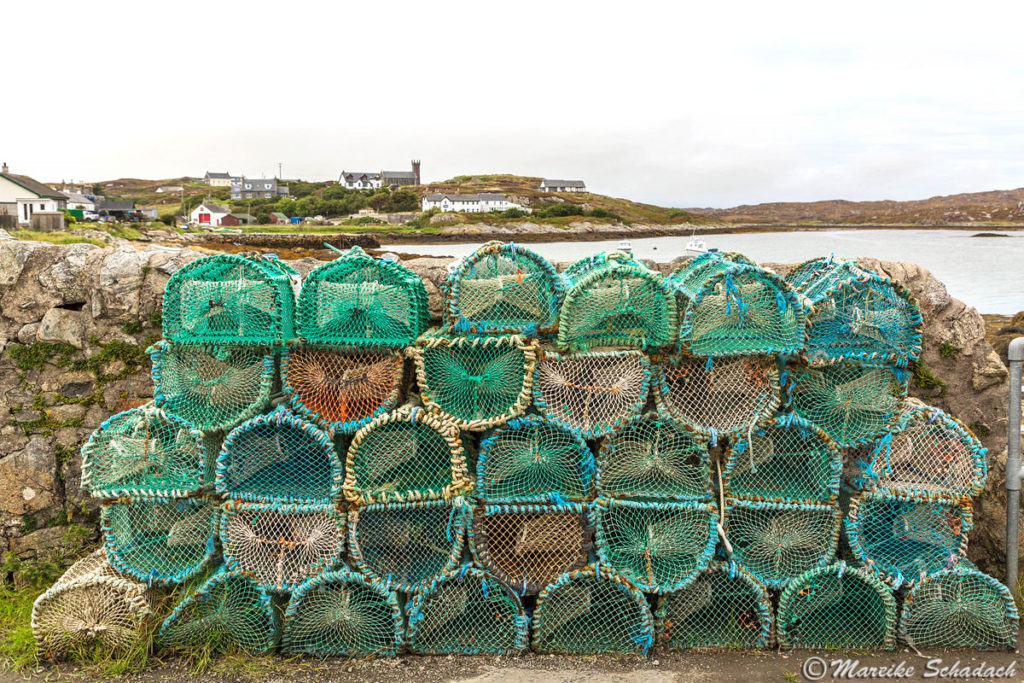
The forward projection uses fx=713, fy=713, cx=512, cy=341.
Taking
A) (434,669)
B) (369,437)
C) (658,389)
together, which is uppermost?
(658,389)

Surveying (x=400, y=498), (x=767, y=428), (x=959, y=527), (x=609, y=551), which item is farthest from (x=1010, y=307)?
(x=400, y=498)

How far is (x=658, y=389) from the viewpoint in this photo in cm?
436

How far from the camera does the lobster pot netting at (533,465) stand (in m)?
4.32

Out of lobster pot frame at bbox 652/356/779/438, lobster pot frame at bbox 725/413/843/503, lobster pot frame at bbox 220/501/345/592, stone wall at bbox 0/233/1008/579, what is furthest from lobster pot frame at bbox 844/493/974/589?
lobster pot frame at bbox 220/501/345/592

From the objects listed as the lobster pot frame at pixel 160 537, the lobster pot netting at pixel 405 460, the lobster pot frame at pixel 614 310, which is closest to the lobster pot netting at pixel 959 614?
the lobster pot frame at pixel 614 310

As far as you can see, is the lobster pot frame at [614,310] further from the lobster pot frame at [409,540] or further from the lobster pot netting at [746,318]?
the lobster pot frame at [409,540]

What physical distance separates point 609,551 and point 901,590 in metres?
1.82

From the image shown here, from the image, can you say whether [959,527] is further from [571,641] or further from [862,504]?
[571,641]

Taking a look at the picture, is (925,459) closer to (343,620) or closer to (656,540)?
(656,540)

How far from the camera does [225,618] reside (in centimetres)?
429

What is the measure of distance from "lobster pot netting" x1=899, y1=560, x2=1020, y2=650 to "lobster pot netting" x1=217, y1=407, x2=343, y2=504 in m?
3.57

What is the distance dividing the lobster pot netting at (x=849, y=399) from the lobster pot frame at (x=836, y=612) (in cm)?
82

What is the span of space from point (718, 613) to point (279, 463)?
9.49ft

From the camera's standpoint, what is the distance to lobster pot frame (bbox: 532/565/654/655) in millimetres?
4270
